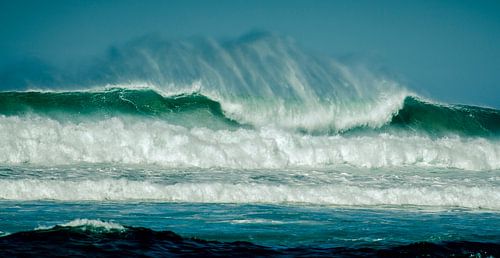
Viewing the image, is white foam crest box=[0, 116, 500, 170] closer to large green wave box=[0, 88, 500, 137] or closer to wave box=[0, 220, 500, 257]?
large green wave box=[0, 88, 500, 137]

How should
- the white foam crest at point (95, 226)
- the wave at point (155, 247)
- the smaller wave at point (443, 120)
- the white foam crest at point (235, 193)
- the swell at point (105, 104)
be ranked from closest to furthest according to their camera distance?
the wave at point (155, 247) < the white foam crest at point (95, 226) < the white foam crest at point (235, 193) < the swell at point (105, 104) < the smaller wave at point (443, 120)

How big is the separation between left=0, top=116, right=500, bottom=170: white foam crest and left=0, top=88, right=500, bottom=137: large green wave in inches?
95.7

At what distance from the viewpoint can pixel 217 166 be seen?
51.6 feet

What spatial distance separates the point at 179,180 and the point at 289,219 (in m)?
4.50

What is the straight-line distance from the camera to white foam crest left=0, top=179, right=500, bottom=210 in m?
11.5

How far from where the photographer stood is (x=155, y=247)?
6.44 m

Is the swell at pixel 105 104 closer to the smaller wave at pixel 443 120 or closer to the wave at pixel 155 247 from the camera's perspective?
the smaller wave at pixel 443 120

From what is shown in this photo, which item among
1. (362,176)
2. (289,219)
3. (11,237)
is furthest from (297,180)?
(11,237)

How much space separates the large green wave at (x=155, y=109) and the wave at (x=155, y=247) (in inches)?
522

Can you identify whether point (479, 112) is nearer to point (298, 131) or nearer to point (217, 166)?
point (298, 131)

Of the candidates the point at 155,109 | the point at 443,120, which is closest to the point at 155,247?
the point at 155,109

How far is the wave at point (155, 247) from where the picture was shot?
6145mm

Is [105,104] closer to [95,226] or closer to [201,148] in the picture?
[201,148]

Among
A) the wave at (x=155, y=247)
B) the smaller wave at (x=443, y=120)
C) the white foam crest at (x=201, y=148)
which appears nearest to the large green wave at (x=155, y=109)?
the smaller wave at (x=443, y=120)
